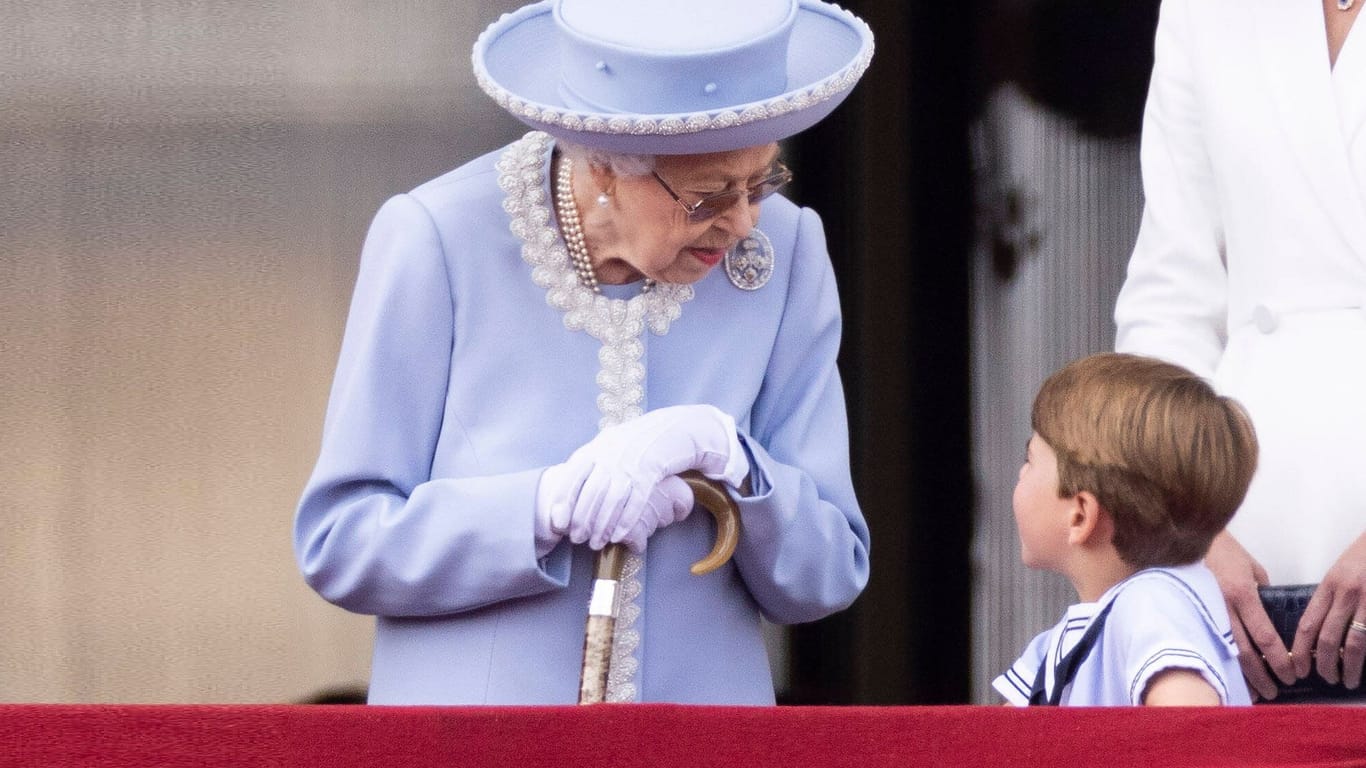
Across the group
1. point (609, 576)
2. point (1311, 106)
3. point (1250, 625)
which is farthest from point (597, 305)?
point (1311, 106)

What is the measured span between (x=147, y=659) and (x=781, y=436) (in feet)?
5.48

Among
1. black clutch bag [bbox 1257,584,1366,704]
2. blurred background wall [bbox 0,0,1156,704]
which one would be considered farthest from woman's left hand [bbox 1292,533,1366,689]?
blurred background wall [bbox 0,0,1156,704]

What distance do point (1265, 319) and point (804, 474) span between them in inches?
27.6

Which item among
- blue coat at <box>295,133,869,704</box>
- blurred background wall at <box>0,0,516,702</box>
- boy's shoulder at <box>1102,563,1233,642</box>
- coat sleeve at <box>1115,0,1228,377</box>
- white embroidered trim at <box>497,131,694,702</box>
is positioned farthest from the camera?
blurred background wall at <box>0,0,516,702</box>

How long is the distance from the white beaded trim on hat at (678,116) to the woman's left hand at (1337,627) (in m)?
0.81

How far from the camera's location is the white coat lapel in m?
2.63

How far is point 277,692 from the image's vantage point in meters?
3.66

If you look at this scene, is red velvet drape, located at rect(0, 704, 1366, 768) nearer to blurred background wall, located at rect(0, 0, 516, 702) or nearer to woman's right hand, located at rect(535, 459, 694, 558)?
woman's right hand, located at rect(535, 459, 694, 558)

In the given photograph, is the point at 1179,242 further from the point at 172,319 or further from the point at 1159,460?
the point at 172,319

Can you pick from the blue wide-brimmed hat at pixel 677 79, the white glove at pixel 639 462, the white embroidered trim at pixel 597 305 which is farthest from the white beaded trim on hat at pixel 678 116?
the white glove at pixel 639 462

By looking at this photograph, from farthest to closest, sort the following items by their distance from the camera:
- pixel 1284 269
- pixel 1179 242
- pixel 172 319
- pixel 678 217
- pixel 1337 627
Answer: pixel 172 319
pixel 1179 242
pixel 1284 269
pixel 1337 627
pixel 678 217

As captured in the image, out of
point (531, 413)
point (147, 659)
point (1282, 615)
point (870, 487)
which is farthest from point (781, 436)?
point (147, 659)

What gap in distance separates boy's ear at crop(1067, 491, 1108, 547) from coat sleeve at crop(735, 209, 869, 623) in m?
0.23

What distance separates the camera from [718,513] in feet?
7.24
